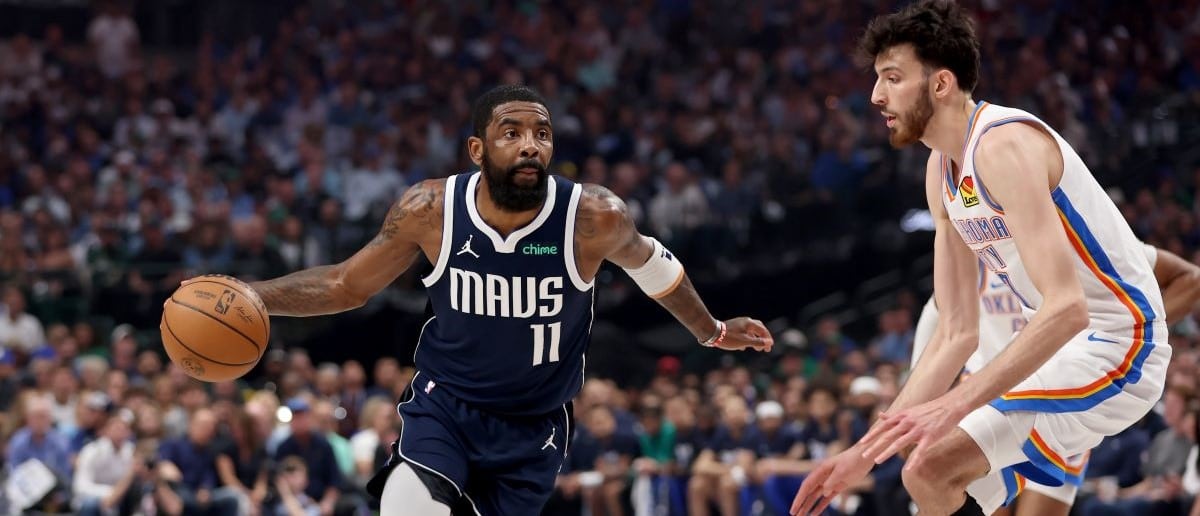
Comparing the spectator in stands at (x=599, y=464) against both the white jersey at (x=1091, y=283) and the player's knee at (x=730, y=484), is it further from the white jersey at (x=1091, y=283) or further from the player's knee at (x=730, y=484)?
the white jersey at (x=1091, y=283)

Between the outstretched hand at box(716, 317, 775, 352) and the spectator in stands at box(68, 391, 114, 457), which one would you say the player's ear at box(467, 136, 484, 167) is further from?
the spectator in stands at box(68, 391, 114, 457)

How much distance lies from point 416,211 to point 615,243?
72 cm

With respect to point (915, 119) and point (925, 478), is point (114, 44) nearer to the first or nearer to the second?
point (915, 119)

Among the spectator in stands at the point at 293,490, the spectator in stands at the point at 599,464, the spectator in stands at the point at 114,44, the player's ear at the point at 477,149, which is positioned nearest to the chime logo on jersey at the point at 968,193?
the player's ear at the point at 477,149

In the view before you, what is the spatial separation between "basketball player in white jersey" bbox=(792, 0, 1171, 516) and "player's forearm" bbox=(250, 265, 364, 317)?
1873mm

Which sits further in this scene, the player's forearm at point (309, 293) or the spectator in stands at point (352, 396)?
the spectator in stands at point (352, 396)

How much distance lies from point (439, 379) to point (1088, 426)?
2226 millimetres

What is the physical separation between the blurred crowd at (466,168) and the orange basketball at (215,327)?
18.1 feet

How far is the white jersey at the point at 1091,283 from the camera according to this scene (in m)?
4.20

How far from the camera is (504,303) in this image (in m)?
4.98

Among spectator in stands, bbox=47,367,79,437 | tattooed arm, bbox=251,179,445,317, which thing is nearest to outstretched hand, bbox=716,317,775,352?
tattooed arm, bbox=251,179,445,317

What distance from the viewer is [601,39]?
1716 centimetres

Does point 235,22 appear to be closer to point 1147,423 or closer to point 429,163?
point 429,163

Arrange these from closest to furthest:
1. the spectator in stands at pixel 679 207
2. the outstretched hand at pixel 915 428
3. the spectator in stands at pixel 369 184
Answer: the outstretched hand at pixel 915 428
the spectator in stands at pixel 679 207
the spectator in stands at pixel 369 184
